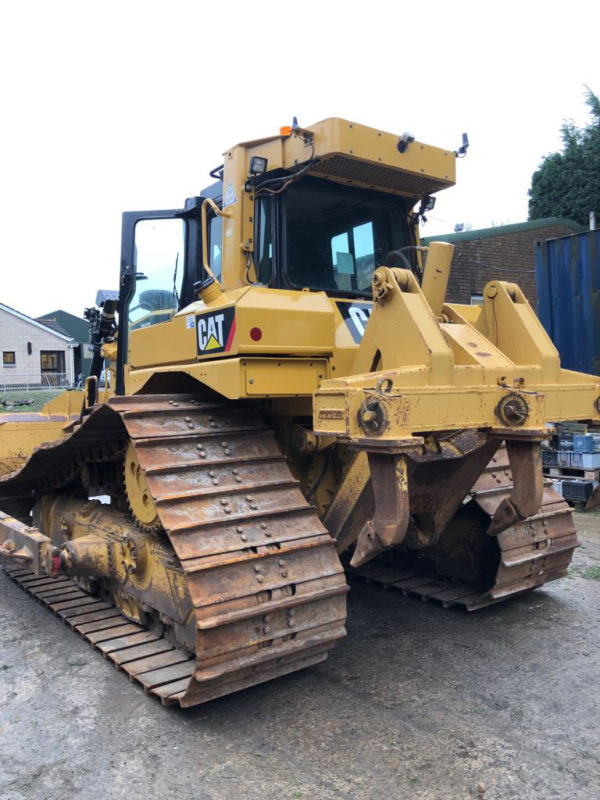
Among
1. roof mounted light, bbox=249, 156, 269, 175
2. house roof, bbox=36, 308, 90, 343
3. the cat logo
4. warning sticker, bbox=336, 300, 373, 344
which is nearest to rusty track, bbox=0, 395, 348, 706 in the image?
the cat logo

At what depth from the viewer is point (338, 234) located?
14.4 feet

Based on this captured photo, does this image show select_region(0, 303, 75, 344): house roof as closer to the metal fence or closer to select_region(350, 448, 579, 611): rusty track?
the metal fence

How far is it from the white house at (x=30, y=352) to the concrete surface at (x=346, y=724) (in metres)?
35.2

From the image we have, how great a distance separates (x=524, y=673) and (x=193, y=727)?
1747mm

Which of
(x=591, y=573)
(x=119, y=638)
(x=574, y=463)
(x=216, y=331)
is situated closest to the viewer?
(x=216, y=331)

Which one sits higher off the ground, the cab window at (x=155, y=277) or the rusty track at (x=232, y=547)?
the cab window at (x=155, y=277)

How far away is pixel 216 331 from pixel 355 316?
83cm

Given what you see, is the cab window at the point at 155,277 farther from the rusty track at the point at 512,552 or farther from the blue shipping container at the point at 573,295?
the blue shipping container at the point at 573,295

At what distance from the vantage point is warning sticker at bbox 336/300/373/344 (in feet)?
12.9

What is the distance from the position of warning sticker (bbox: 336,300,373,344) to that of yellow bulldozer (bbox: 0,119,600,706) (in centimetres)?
2

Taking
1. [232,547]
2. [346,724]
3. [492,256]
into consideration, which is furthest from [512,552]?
[492,256]

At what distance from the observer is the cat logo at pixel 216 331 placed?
358 cm

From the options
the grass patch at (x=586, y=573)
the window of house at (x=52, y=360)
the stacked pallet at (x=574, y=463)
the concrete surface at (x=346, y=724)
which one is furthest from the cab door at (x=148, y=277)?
the window of house at (x=52, y=360)

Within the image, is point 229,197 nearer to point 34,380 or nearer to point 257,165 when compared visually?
point 257,165
